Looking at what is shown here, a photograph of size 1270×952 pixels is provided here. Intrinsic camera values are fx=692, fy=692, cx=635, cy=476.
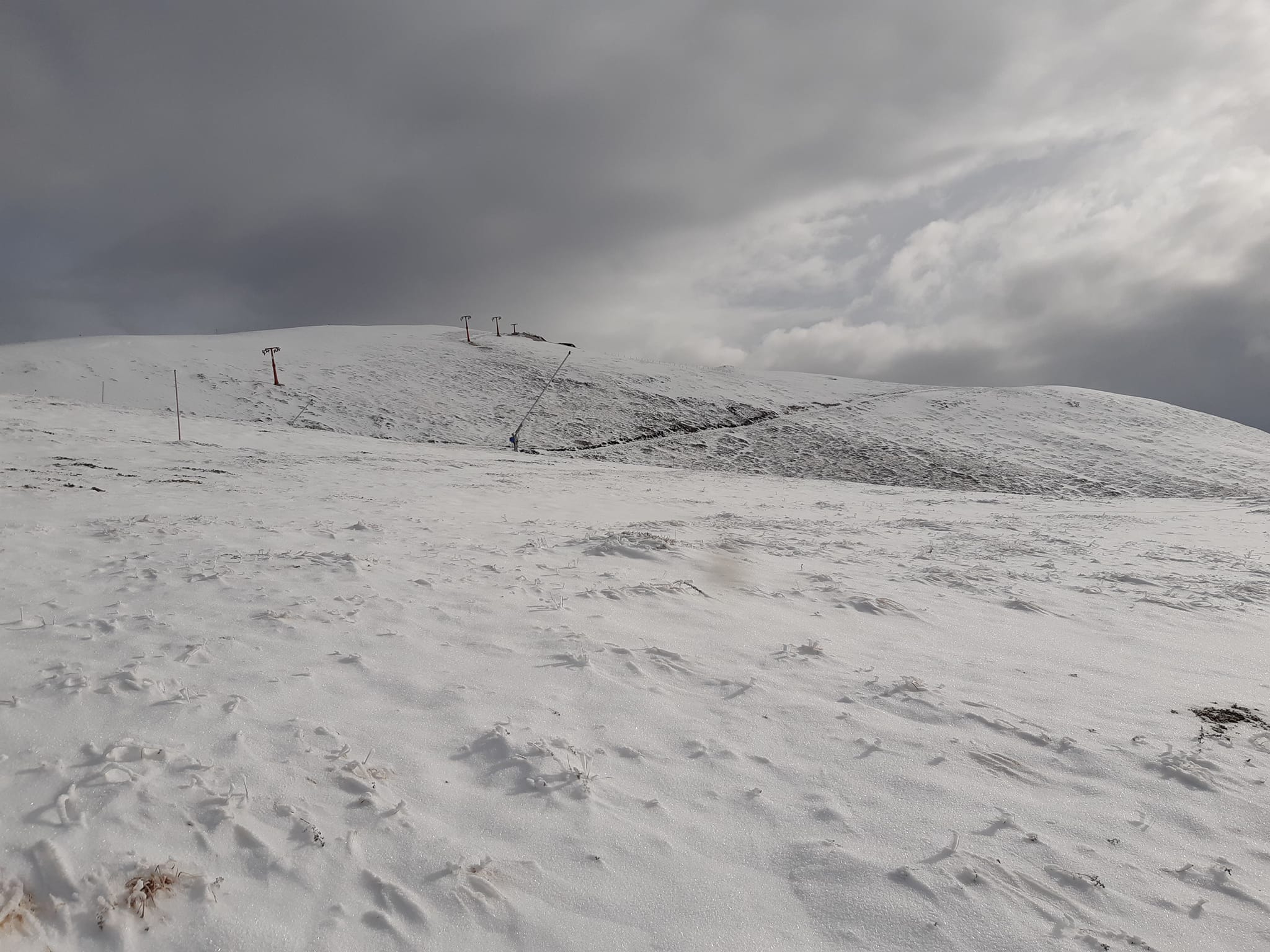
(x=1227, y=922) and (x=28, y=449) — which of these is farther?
(x=28, y=449)

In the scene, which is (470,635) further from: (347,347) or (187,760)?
(347,347)

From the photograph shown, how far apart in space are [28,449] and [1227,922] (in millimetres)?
22722

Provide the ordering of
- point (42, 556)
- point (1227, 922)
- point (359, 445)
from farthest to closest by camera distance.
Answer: point (359, 445) < point (42, 556) < point (1227, 922)

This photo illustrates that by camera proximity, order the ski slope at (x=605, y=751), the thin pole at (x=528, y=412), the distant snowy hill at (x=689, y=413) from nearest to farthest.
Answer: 1. the ski slope at (x=605, y=751)
2. the thin pole at (x=528, y=412)
3. the distant snowy hill at (x=689, y=413)

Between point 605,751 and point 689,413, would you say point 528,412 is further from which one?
point 605,751

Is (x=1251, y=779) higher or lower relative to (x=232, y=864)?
lower

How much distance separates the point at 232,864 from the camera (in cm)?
318

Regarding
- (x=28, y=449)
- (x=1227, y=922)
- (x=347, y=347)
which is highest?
(x=347, y=347)

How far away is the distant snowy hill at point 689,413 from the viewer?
33406mm

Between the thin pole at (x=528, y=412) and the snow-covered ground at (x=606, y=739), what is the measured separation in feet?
68.3

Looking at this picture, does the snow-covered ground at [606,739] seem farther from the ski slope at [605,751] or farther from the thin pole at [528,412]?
the thin pole at [528,412]

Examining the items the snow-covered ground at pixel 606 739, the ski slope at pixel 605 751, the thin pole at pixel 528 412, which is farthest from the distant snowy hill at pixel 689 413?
the ski slope at pixel 605 751

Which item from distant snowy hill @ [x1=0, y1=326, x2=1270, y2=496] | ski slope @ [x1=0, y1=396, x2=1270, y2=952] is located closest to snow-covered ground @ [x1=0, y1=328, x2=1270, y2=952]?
ski slope @ [x1=0, y1=396, x2=1270, y2=952]

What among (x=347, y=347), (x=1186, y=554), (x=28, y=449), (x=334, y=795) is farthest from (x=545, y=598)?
(x=347, y=347)
